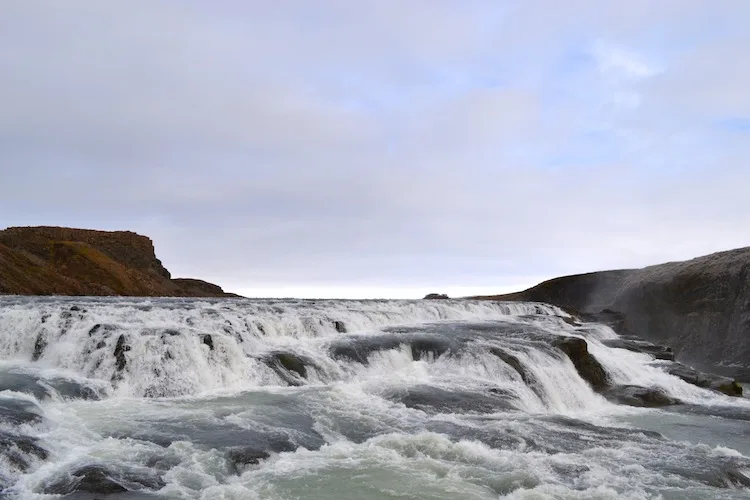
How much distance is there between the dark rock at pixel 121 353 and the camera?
14.0 meters

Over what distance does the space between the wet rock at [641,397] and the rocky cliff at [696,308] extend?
1290 cm

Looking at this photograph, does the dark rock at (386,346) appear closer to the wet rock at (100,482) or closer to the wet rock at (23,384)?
the wet rock at (23,384)

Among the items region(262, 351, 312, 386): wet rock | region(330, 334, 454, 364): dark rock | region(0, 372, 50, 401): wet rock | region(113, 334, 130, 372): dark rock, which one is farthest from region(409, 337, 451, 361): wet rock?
region(0, 372, 50, 401): wet rock

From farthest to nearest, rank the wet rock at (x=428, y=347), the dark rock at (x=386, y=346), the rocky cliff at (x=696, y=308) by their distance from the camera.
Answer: the rocky cliff at (x=696, y=308) → the wet rock at (x=428, y=347) → the dark rock at (x=386, y=346)

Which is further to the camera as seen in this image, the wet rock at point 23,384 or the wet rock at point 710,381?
the wet rock at point 710,381

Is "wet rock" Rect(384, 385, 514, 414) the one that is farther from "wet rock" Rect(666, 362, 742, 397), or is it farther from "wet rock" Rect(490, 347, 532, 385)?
"wet rock" Rect(666, 362, 742, 397)

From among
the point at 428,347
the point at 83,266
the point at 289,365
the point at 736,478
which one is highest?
the point at 83,266

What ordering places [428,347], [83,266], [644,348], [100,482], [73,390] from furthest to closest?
[83,266] → [644,348] → [428,347] → [73,390] → [100,482]

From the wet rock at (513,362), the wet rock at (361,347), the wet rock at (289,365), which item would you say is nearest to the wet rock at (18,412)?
the wet rock at (289,365)

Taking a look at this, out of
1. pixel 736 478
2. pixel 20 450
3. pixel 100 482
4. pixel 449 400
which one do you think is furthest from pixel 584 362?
pixel 20 450

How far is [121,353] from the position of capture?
562 inches

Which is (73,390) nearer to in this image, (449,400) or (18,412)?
(18,412)

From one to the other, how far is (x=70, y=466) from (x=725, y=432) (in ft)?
46.1

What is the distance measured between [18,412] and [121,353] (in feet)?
14.0
